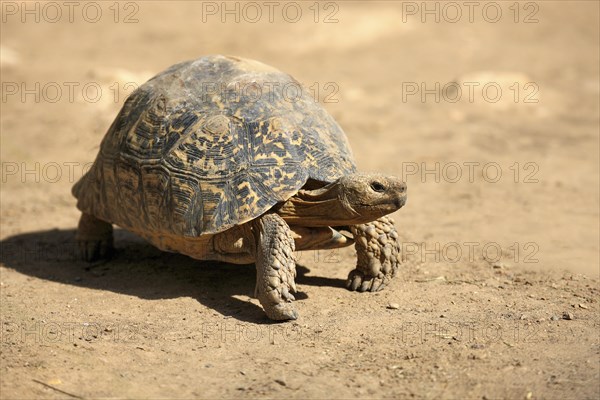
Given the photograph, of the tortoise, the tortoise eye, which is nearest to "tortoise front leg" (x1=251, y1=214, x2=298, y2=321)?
the tortoise

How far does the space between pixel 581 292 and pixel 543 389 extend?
218cm

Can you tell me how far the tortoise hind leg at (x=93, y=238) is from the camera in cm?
870

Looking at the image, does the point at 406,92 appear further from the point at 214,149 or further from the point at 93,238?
the point at 214,149

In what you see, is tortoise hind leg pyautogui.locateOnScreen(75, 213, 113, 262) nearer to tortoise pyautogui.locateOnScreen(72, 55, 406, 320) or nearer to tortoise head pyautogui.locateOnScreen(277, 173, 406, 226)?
tortoise pyautogui.locateOnScreen(72, 55, 406, 320)

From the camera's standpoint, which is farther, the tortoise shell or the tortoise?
the tortoise shell

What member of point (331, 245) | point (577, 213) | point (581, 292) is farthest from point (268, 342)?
point (577, 213)

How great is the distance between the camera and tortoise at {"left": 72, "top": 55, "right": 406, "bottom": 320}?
6.70 m

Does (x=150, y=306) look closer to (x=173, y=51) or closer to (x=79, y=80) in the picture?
(x=79, y=80)

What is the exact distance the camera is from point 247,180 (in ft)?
22.3

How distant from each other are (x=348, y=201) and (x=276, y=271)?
2.76 ft

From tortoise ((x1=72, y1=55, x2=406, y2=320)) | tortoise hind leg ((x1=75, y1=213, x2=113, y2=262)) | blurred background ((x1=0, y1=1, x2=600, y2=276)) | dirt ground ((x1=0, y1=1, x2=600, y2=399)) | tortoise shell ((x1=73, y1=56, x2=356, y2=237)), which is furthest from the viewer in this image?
blurred background ((x1=0, y1=1, x2=600, y2=276))

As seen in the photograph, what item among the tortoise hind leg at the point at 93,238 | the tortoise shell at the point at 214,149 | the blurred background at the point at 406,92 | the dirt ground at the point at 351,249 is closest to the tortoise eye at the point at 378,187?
the tortoise shell at the point at 214,149

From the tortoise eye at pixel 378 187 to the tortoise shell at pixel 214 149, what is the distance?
1.57 ft

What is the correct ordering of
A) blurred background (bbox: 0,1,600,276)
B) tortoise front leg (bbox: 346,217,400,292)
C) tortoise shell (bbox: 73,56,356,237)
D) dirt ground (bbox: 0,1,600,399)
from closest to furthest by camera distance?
dirt ground (bbox: 0,1,600,399) → tortoise shell (bbox: 73,56,356,237) → tortoise front leg (bbox: 346,217,400,292) → blurred background (bbox: 0,1,600,276)
